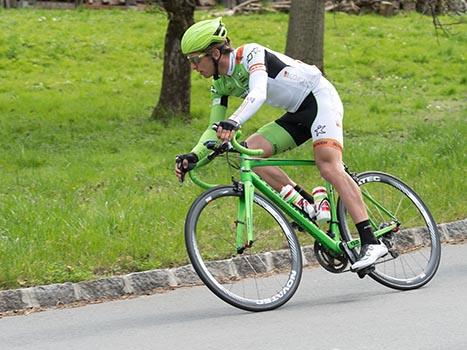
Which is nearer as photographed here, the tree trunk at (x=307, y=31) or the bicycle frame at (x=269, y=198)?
the bicycle frame at (x=269, y=198)

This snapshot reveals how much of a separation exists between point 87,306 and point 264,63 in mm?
2161

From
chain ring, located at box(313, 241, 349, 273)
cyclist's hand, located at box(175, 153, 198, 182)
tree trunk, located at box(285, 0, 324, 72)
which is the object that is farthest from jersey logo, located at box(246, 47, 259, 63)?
tree trunk, located at box(285, 0, 324, 72)

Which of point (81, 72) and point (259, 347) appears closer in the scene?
point (259, 347)

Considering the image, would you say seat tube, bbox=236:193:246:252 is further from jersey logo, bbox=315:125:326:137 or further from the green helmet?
the green helmet

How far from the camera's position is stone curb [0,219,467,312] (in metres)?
7.50

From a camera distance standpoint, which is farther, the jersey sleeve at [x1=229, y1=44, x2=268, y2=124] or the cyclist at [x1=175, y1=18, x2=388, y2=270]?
the cyclist at [x1=175, y1=18, x2=388, y2=270]

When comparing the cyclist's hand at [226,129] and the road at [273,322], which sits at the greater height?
the cyclist's hand at [226,129]

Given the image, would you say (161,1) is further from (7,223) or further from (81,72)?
(7,223)

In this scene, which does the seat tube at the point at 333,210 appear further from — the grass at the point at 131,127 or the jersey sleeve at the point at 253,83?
Answer: the grass at the point at 131,127

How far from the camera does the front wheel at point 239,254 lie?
693cm

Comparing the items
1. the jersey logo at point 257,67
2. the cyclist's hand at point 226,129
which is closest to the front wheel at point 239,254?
the cyclist's hand at point 226,129

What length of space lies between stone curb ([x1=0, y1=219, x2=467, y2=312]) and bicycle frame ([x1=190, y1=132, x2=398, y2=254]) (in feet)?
1.40

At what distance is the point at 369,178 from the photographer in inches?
314

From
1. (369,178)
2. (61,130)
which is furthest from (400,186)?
(61,130)
